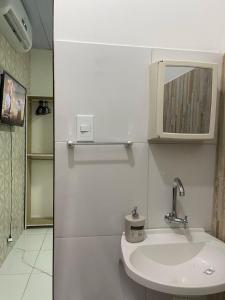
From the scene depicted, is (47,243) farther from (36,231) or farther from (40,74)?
(40,74)

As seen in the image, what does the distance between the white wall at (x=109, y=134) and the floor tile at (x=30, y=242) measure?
31 cm

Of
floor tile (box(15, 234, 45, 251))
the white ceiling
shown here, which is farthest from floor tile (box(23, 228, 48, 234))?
the white ceiling

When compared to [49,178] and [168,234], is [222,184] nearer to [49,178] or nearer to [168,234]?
[168,234]

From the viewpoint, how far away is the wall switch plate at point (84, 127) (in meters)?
0.96

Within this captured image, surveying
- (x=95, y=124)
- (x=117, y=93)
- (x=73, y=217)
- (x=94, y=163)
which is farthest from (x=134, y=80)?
(x=73, y=217)

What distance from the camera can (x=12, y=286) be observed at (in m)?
1.34

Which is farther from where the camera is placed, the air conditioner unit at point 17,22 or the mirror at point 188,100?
the air conditioner unit at point 17,22

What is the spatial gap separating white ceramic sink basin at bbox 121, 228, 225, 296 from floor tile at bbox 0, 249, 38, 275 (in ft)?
2.29

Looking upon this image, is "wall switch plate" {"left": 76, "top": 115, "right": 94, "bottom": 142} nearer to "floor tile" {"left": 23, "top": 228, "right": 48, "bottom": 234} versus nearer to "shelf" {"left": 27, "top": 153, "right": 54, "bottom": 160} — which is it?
"shelf" {"left": 27, "top": 153, "right": 54, "bottom": 160}

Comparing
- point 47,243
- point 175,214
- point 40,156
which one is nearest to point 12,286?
point 47,243

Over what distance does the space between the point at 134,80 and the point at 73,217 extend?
2.22 ft

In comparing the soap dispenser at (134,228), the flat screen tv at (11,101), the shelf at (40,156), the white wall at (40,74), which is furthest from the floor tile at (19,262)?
the white wall at (40,74)

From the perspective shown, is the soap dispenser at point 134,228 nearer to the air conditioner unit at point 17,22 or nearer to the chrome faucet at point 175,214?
the chrome faucet at point 175,214

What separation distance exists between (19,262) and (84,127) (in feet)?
3.26
